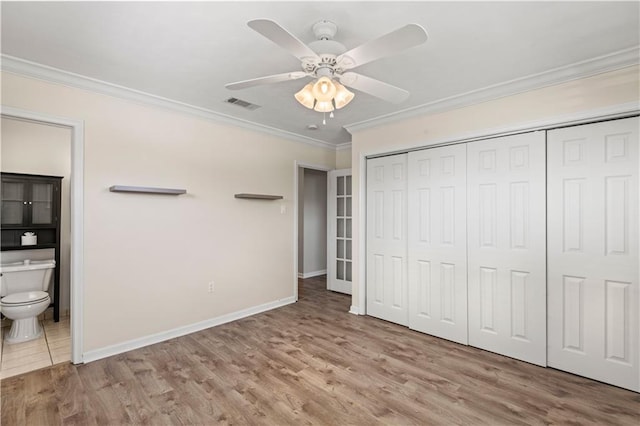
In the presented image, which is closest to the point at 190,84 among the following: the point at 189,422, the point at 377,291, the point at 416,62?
the point at 416,62

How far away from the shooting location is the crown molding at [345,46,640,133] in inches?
92.9

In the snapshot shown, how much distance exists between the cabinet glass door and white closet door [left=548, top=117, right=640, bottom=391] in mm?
5651

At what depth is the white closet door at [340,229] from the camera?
4996 millimetres

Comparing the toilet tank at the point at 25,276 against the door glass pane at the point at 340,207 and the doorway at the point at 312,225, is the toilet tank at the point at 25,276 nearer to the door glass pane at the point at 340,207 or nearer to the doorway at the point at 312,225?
the door glass pane at the point at 340,207

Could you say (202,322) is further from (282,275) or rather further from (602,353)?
(602,353)

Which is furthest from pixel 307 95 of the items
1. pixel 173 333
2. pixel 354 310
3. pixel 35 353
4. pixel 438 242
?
pixel 35 353

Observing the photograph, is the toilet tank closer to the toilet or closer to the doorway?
the toilet

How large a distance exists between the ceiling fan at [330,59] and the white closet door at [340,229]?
2.93 metres

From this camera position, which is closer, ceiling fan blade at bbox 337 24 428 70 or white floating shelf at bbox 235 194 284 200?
ceiling fan blade at bbox 337 24 428 70

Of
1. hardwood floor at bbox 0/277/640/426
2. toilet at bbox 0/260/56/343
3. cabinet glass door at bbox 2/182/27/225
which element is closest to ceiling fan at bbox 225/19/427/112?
hardwood floor at bbox 0/277/640/426

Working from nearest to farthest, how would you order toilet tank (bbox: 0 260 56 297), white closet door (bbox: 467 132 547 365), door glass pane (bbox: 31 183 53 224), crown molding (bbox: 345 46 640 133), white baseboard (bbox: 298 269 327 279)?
crown molding (bbox: 345 46 640 133) → white closet door (bbox: 467 132 547 365) → toilet tank (bbox: 0 260 56 297) → door glass pane (bbox: 31 183 53 224) → white baseboard (bbox: 298 269 327 279)

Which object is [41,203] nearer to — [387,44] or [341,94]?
[341,94]

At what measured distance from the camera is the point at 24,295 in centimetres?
328

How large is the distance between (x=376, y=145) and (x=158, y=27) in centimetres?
266
